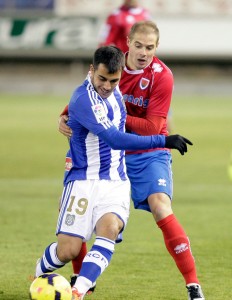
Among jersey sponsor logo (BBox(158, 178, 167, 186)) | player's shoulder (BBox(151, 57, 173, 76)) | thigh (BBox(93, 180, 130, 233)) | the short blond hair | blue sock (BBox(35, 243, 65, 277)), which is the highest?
the short blond hair

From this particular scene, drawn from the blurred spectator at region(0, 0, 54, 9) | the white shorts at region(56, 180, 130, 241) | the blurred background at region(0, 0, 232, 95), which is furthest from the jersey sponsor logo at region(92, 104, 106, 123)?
the blurred spectator at region(0, 0, 54, 9)

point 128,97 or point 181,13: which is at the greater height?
point 181,13

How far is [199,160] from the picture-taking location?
17.0 meters

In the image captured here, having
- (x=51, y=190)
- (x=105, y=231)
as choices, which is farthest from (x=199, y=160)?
(x=105, y=231)

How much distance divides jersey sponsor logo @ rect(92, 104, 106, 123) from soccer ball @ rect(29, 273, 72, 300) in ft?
3.62

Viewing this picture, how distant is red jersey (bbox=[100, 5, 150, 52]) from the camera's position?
55.1ft

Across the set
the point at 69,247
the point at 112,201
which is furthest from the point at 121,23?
the point at 69,247

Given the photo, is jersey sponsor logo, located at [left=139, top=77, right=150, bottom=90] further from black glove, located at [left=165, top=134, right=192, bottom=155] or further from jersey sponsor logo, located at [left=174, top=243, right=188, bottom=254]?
jersey sponsor logo, located at [left=174, top=243, right=188, bottom=254]

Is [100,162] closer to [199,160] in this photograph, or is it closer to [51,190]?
[51,190]

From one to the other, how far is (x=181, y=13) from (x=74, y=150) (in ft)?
106

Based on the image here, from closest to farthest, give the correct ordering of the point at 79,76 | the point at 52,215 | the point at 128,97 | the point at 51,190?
the point at 128,97 → the point at 52,215 → the point at 51,190 → the point at 79,76

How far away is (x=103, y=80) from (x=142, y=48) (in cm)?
92

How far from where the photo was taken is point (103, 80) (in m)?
6.68

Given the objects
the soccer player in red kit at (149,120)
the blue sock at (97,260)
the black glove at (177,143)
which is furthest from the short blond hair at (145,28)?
the blue sock at (97,260)
